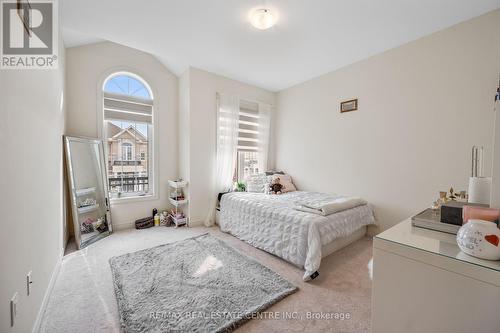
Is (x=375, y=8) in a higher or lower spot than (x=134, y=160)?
higher

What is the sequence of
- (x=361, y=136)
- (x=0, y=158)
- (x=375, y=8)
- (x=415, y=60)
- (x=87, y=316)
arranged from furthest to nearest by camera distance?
(x=361, y=136)
(x=415, y=60)
(x=375, y=8)
(x=87, y=316)
(x=0, y=158)

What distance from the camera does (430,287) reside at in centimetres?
77

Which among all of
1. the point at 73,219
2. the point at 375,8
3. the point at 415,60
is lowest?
the point at 73,219

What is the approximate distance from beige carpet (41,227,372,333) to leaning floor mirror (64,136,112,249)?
0.33 m

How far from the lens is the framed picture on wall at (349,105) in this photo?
3057 mm

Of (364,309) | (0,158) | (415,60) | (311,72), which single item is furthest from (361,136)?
(0,158)

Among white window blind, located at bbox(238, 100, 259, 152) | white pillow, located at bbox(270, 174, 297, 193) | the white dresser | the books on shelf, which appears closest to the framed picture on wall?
white pillow, located at bbox(270, 174, 297, 193)

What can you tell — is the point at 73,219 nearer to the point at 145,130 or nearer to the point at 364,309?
the point at 145,130

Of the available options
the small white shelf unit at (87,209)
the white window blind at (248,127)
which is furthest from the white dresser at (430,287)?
the small white shelf unit at (87,209)

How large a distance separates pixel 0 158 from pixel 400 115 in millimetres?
3620

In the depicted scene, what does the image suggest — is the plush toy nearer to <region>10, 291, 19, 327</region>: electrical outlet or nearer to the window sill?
the window sill

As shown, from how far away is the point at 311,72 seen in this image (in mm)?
3408

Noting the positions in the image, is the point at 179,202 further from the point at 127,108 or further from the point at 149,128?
the point at 127,108

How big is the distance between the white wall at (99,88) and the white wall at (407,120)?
2.56m
